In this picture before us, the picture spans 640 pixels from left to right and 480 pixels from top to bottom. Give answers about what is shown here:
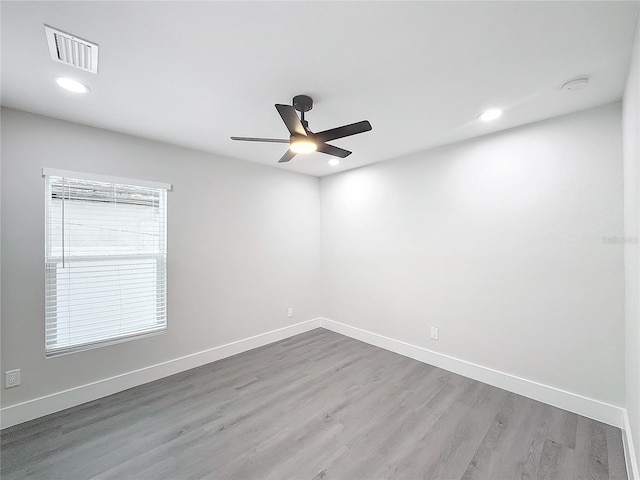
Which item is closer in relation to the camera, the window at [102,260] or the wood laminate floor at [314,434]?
the wood laminate floor at [314,434]

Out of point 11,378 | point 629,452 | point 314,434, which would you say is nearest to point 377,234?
point 314,434

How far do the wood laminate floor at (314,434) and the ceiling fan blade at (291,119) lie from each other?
224 cm

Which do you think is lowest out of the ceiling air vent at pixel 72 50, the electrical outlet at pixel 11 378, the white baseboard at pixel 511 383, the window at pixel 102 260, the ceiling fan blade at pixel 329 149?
the white baseboard at pixel 511 383

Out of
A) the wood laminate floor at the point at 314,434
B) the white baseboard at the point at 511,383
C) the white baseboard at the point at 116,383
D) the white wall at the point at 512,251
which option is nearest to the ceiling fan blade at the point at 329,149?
the white wall at the point at 512,251

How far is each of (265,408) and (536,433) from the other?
2136 mm

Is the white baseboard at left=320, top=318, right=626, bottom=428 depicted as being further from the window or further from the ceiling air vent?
the ceiling air vent

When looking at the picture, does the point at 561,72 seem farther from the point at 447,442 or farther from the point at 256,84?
the point at 447,442

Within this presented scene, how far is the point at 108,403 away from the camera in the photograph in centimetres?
251

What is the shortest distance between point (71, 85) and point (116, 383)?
8.45ft

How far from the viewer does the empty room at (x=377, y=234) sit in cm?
153

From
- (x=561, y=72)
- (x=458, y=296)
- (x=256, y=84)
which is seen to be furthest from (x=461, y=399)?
(x=256, y=84)

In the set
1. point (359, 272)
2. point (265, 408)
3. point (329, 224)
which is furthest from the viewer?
point (329, 224)

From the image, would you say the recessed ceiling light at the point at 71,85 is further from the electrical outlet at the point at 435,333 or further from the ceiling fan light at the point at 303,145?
the electrical outlet at the point at 435,333

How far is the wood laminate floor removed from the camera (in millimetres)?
1778
